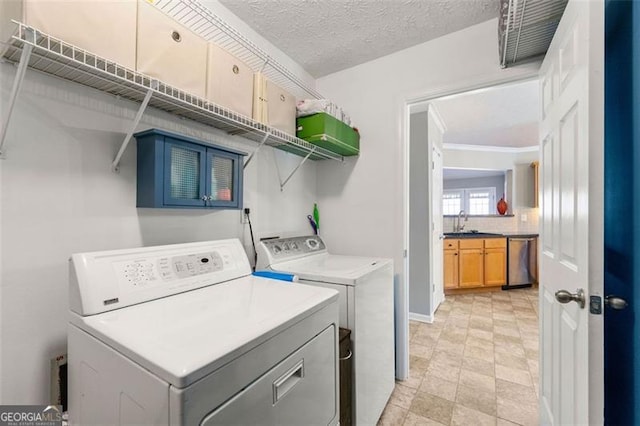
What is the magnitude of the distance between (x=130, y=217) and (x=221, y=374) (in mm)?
918

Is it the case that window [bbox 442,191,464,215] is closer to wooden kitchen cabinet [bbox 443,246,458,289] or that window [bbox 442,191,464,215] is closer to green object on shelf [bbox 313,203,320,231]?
wooden kitchen cabinet [bbox 443,246,458,289]

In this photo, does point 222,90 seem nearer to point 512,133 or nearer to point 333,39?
point 333,39

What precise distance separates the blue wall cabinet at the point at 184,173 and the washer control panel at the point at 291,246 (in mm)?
355

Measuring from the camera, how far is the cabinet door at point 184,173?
47.2 inches

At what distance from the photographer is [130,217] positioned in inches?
49.0

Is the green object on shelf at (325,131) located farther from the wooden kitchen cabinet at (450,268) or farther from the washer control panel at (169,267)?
the wooden kitchen cabinet at (450,268)

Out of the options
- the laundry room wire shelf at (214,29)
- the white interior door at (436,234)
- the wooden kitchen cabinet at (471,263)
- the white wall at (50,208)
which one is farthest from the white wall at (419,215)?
the white wall at (50,208)

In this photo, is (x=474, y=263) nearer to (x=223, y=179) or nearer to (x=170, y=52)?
(x=223, y=179)

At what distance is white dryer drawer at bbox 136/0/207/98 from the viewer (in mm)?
1051

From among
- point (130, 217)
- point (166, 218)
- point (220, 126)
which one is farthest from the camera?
point (220, 126)

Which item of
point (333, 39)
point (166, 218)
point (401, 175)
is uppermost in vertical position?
point (333, 39)

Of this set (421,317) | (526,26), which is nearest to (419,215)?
(421,317)

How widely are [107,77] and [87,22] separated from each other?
6.8 inches

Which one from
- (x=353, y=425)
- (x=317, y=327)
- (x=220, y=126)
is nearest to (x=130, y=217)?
(x=220, y=126)
